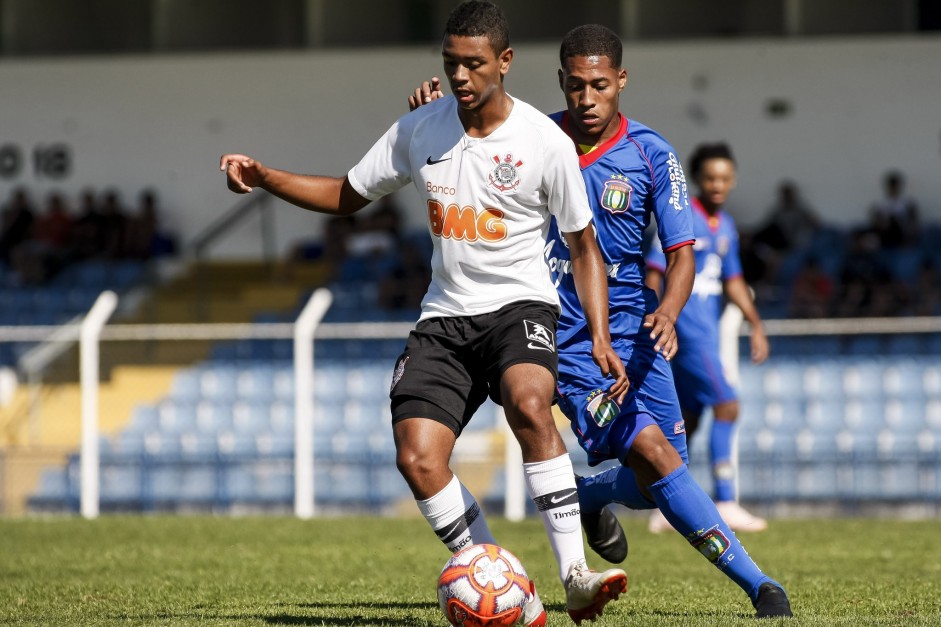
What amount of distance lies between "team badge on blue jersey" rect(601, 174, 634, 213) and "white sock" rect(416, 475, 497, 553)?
1260 millimetres

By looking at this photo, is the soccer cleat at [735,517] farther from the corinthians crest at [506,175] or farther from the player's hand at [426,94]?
the corinthians crest at [506,175]

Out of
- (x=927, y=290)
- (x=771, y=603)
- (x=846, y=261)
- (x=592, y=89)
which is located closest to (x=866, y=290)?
(x=927, y=290)

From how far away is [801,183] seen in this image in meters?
19.9

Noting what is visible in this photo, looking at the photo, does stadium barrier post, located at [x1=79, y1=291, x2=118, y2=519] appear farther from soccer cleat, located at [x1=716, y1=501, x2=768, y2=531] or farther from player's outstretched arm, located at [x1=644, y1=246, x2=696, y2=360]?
player's outstretched arm, located at [x1=644, y1=246, x2=696, y2=360]

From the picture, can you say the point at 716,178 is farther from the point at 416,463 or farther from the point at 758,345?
the point at 416,463

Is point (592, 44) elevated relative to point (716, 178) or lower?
elevated

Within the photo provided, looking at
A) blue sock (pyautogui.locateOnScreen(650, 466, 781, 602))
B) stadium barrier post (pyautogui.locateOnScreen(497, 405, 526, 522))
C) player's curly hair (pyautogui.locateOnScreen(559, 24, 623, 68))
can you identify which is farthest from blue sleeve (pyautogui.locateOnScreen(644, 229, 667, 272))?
stadium barrier post (pyautogui.locateOnScreen(497, 405, 526, 522))

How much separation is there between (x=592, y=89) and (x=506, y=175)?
62cm

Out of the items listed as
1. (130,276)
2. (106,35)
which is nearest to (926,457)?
(130,276)

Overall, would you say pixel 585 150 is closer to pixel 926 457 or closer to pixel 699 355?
pixel 699 355

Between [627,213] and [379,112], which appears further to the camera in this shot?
[379,112]

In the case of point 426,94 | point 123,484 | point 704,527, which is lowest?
point 123,484

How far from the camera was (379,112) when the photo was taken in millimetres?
20672

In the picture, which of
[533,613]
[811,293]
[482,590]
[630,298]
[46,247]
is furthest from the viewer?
[46,247]
